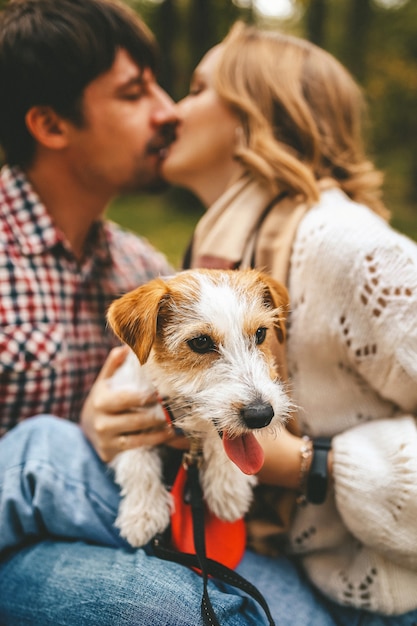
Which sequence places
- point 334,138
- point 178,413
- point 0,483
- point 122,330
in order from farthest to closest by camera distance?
point 334,138
point 0,483
point 178,413
point 122,330

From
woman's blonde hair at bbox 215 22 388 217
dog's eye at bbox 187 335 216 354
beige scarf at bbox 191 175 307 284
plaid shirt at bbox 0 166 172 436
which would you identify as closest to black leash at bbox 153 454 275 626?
dog's eye at bbox 187 335 216 354

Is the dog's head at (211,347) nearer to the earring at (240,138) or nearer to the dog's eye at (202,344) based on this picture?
the dog's eye at (202,344)

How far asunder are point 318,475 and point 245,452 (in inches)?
20.6

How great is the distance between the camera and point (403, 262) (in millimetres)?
1948

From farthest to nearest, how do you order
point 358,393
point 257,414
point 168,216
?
point 168,216, point 358,393, point 257,414

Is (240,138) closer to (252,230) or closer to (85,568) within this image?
(252,230)

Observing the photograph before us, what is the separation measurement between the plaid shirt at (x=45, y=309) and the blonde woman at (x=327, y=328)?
0.75 metres

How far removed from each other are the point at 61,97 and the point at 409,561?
114 inches

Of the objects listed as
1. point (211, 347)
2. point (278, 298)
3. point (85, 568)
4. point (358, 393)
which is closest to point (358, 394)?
point (358, 393)

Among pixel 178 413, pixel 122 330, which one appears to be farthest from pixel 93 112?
pixel 178 413

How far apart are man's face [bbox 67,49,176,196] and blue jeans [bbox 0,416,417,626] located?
155 centimetres

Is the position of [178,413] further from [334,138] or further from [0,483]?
[334,138]

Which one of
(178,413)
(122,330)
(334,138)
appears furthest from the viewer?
(334,138)

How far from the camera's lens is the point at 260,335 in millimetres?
1814
